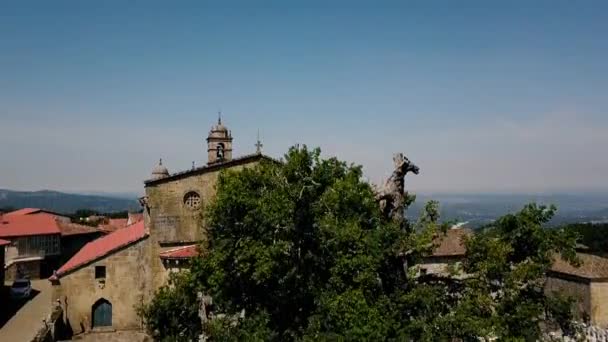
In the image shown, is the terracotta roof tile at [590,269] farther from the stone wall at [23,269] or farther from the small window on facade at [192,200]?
the stone wall at [23,269]

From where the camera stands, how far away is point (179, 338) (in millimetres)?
23969

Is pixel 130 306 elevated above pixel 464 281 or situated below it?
below

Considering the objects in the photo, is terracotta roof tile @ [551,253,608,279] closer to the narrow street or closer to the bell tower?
the bell tower

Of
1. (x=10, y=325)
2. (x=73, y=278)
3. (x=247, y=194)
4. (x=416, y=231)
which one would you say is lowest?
(x=10, y=325)

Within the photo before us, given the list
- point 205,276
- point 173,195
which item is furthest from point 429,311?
point 173,195

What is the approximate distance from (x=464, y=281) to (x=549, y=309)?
2695 mm

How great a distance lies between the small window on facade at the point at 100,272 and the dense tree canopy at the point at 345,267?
47.4 feet

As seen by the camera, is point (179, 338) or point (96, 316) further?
point (96, 316)

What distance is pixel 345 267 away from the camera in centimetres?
1897

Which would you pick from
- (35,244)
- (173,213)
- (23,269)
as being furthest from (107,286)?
(35,244)

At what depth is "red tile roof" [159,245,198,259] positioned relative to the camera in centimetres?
3275

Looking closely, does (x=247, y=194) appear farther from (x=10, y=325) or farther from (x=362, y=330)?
(x=10, y=325)

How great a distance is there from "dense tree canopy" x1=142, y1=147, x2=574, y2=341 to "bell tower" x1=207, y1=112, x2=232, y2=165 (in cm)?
1704

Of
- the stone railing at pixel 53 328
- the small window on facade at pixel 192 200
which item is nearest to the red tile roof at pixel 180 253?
the small window on facade at pixel 192 200
